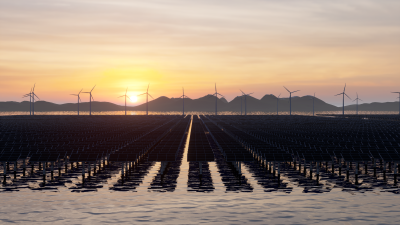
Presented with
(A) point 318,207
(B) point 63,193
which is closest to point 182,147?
(B) point 63,193

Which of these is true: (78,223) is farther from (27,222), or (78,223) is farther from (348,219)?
(348,219)

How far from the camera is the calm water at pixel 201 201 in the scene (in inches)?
829

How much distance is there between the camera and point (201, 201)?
2477 cm

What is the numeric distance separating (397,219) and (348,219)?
8.33 ft

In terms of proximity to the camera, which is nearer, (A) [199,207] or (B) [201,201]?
(A) [199,207]

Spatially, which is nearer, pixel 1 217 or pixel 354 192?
pixel 1 217

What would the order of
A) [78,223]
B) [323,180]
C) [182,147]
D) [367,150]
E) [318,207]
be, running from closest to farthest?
1. [78,223]
2. [318,207]
3. [323,180]
4. [367,150]
5. [182,147]

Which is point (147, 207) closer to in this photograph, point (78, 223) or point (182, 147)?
point (78, 223)

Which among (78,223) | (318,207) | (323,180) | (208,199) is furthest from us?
(323,180)

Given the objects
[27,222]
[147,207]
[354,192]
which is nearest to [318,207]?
[354,192]

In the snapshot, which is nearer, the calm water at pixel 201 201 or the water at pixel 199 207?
the water at pixel 199 207

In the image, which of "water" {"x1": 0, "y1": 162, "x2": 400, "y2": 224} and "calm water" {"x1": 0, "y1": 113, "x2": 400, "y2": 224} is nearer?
"water" {"x1": 0, "y1": 162, "x2": 400, "y2": 224}

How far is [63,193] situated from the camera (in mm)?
27438

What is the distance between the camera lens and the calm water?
69.1 feet
